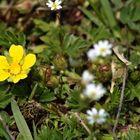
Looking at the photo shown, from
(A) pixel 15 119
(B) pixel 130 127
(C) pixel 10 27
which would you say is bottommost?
(B) pixel 130 127

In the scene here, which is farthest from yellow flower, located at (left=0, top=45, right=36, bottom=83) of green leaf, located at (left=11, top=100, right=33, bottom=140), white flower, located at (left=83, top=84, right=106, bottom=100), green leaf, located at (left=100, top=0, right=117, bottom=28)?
green leaf, located at (left=100, top=0, right=117, bottom=28)

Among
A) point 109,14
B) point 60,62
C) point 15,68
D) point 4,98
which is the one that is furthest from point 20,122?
point 109,14

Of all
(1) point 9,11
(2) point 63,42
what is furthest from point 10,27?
(2) point 63,42

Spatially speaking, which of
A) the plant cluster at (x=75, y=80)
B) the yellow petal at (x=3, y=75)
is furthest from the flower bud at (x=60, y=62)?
the yellow petal at (x=3, y=75)

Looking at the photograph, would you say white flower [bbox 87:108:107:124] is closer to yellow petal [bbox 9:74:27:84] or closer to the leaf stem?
the leaf stem

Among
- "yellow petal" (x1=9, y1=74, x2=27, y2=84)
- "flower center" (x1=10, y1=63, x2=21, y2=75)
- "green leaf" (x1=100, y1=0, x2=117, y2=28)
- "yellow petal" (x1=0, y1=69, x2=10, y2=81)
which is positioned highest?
"green leaf" (x1=100, y1=0, x2=117, y2=28)

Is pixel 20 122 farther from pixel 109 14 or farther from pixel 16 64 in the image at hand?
pixel 109 14

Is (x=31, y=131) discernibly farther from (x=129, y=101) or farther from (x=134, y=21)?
(x=134, y=21)
